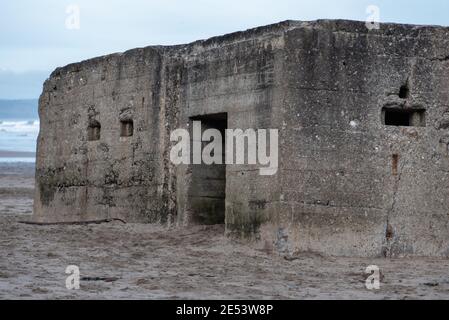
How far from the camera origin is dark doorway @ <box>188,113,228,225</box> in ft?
38.2

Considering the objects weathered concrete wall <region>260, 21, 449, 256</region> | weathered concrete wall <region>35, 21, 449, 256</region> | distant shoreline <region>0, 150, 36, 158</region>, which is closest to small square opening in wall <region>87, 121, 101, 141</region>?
weathered concrete wall <region>35, 21, 449, 256</region>

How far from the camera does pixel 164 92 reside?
1191cm

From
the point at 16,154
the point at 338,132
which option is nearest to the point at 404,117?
the point at 338,132

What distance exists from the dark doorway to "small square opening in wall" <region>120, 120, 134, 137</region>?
129 cm

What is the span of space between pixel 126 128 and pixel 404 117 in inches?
143

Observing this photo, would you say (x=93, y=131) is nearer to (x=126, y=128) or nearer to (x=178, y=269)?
(x=126, y=128)

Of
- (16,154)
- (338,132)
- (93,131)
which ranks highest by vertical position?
(16,154)

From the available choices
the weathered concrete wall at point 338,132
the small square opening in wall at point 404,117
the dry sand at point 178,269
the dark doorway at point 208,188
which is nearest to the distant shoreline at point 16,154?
the dry sand at point 178,269

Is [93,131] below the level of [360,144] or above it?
above

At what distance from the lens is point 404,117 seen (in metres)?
10.7

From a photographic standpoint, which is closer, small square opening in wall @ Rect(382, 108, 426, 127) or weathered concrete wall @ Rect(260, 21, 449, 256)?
weathered concrete wall @ Rect(260, 21, 449, 256)

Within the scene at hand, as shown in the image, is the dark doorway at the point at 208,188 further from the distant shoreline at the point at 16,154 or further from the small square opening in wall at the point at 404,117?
the distant shoreline at the point at 16,154

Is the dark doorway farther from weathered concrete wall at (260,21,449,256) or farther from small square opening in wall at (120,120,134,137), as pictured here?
weathered concrete wall at (260,21,449,256)
